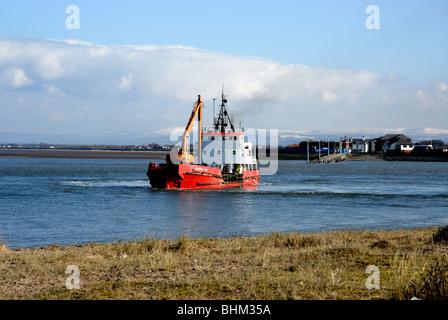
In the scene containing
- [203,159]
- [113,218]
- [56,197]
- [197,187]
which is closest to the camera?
[113,218]

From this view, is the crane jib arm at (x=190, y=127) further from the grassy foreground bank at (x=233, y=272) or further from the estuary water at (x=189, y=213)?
the grassy foreground bank at (x=233, y=272)

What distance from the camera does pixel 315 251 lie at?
12.2 metres

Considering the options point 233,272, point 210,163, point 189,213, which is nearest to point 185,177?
point 210,163

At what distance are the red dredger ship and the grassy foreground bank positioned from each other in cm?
3395

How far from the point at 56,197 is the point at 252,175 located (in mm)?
23150

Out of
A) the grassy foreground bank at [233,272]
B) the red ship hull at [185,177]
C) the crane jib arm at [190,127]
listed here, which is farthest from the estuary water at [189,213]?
the grassy foreground bank at [233,272]

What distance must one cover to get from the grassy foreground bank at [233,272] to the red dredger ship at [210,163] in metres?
34.0

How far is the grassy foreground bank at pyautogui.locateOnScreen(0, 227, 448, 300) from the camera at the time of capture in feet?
26.1

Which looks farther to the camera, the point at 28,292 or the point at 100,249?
the point at 100,249

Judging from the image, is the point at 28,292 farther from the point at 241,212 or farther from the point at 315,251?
the point at 241,212

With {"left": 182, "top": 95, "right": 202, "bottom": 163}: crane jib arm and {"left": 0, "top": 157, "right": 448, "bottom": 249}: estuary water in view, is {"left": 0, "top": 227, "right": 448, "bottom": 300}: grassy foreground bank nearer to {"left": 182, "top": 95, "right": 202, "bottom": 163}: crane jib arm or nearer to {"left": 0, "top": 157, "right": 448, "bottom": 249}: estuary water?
{"left": 0, "top": 157, "right": 448, "bottom": 249}: estuary water

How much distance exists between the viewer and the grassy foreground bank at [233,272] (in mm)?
7961

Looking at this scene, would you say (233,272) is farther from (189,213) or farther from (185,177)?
(185,177)
